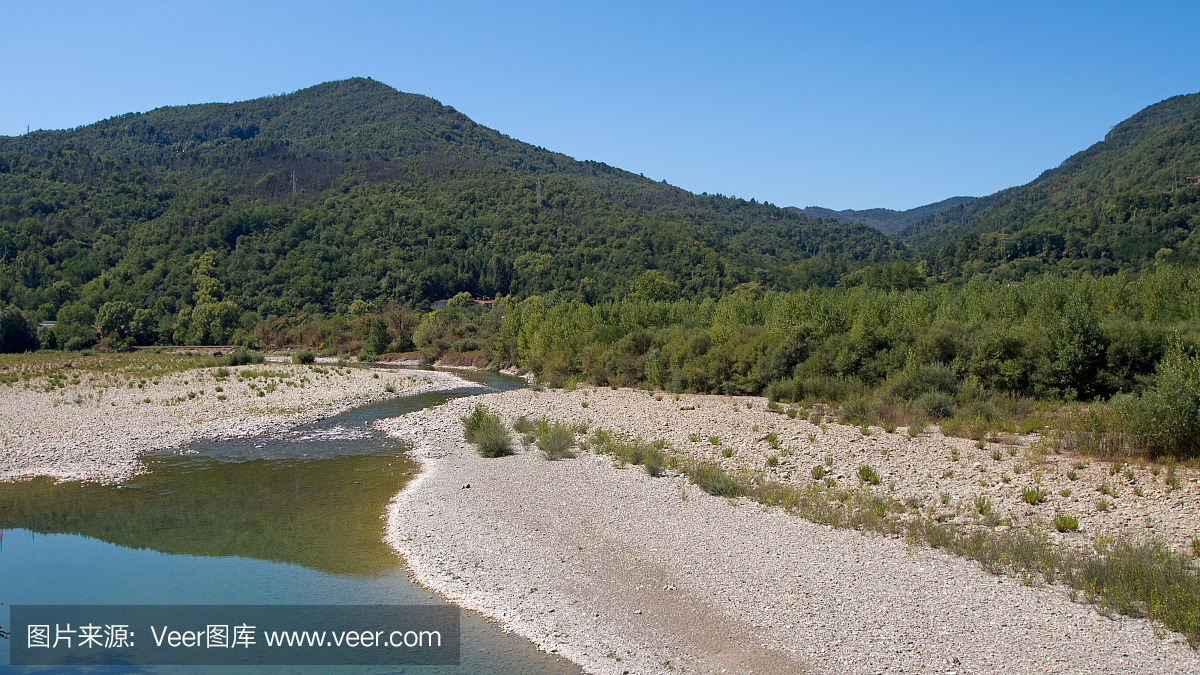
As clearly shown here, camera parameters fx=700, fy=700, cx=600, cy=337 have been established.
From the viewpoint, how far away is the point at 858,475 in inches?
664

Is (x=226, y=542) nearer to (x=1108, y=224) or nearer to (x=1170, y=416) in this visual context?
(x=1170, y=416)

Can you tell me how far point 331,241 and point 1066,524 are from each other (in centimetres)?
13187

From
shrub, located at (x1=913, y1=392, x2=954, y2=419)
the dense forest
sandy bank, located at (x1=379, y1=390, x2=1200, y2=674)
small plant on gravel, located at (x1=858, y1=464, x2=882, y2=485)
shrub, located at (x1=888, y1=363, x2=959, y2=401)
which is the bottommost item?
sandy bank, located at (x1=379, y1=390, x2=1200, y2=674)

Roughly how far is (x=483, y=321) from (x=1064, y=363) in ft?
229

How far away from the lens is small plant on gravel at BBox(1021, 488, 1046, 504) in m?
14.0

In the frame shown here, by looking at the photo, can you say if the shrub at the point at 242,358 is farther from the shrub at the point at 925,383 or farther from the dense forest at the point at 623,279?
the shrub at the point at 925,383

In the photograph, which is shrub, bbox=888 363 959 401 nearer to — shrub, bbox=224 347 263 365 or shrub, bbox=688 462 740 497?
shrub, bbox=688 462 740 497

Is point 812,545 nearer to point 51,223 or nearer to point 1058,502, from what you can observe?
point 1058,502

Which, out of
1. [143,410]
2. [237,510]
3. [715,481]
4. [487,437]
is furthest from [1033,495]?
[143,410]

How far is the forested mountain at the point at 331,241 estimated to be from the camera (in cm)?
10994

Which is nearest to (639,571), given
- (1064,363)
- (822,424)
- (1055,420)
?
(822,424)

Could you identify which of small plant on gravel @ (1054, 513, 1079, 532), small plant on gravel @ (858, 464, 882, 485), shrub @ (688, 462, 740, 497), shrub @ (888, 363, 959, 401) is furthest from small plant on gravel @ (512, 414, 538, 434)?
small plant on gravel @ (1054, 513, 1079, 532)

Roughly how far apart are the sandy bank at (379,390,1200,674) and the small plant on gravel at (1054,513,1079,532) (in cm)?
237

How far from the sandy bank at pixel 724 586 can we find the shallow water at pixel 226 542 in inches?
30.9
